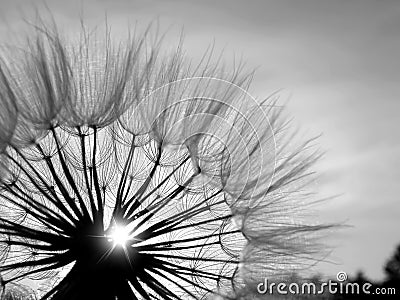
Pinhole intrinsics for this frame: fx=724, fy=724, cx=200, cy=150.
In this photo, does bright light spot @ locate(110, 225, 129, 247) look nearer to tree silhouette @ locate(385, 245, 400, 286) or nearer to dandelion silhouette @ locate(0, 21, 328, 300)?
dandelion silhouette @ locate(0, 21, 328, 300)

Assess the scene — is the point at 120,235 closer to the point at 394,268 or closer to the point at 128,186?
the point at 128,186

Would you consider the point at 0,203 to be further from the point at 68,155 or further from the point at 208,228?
the point at 208,228

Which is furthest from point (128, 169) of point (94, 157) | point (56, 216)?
point (56, 216)

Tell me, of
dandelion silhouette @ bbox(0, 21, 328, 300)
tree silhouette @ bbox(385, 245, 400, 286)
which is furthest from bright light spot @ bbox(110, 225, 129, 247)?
tree silhouette @ bbox(385, 245, 400, 286)

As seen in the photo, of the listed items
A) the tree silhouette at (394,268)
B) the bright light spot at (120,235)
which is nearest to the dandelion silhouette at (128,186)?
the bright light spot at (120,235)

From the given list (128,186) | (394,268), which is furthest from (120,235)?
(394,268)

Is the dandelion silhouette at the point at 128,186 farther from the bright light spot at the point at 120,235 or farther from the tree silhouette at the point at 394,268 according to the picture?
the tree silhouette at the point at 394,268
